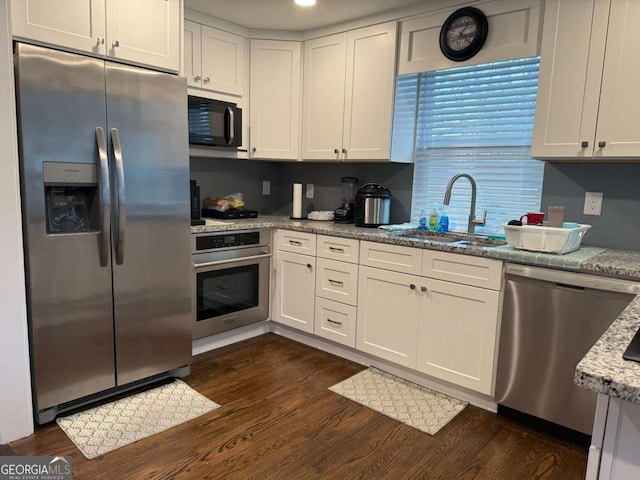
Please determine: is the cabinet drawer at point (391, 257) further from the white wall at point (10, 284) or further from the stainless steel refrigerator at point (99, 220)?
the white wall at point (10, 284)

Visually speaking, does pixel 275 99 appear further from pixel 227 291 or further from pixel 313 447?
pixel 313 447

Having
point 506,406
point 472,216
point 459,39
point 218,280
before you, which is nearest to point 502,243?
point 472,216

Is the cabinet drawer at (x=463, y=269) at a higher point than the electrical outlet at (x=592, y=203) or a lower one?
lower

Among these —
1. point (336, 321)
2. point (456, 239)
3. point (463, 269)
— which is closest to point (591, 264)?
point (463, 269)

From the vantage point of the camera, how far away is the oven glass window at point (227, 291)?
3.06 metres

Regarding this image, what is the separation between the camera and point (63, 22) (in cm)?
219

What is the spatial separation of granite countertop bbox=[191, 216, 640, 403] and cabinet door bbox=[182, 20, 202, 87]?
3.36ft

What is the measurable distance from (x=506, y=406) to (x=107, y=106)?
2.56 metres

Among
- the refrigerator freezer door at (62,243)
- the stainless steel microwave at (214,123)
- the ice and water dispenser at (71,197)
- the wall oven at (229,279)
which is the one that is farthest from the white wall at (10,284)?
the stainless steel microwave at (214,123)

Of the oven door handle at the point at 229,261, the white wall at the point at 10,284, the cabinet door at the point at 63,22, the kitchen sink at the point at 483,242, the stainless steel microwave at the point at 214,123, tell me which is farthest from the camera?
the stainless steel microwave at the point at 214,123

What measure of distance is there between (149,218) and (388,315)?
4.97 ft

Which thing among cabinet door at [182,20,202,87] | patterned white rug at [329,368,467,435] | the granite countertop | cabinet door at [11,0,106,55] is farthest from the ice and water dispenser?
patterned white rug at [329,368,467,435]

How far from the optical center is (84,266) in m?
2.28

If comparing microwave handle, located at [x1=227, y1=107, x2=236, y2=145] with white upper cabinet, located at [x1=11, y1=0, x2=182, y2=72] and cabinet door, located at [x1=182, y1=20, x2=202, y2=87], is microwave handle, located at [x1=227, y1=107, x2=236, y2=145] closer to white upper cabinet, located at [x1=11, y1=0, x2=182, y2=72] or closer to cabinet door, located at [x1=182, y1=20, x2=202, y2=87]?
cabinet door, located at [x1=182, y1=20, x2=202, y2=87]
